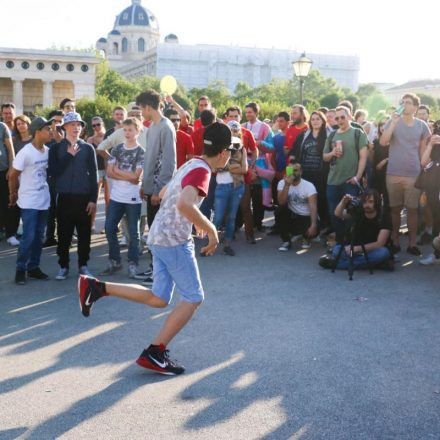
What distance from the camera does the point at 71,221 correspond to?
797 centimetres

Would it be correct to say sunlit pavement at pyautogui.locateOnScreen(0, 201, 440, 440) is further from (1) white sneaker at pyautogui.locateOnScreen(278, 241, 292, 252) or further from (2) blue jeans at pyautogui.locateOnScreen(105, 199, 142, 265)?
(1) white sneaker at pyautogui.locateOnScreen(278, 241, 292, 252)

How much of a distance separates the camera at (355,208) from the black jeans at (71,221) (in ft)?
10.9

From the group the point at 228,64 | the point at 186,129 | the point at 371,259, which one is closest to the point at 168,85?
the point at 186,129

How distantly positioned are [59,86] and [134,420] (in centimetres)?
8973

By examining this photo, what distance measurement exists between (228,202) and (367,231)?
2.22 metres

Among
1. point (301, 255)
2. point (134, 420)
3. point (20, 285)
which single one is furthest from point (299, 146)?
point (134, 420)

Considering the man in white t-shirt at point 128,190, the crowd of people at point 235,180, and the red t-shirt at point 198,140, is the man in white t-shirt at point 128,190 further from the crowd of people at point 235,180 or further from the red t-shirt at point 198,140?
the red t-shirt at point 198,140

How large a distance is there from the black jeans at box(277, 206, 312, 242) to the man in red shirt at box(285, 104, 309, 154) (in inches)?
60.1

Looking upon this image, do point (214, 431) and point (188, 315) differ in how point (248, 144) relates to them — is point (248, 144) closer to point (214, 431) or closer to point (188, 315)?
point (188, 315)

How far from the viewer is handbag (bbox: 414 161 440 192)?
918 centimetres

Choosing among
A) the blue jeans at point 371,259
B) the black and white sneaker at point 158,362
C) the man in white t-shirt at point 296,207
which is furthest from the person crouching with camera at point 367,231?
the black and white sneaker at point 158,362

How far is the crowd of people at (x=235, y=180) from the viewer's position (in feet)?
25.8

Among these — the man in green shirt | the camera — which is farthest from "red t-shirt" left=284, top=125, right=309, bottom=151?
the camera

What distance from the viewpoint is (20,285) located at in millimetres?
7777
